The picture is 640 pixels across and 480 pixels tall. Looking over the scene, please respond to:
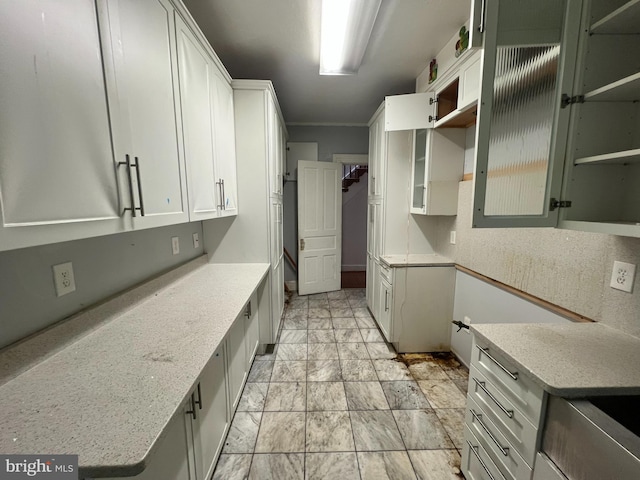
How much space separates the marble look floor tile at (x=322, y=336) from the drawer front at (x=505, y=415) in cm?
164

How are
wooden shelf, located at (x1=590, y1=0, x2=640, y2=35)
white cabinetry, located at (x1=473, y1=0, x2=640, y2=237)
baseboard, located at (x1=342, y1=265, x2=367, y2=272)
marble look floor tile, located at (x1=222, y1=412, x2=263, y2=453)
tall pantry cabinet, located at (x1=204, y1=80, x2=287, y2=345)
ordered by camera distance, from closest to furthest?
wooden shelf, located at (x1=590, y1=0, x2=640, y2=35)
white cabinetry, located at (x1=473, y1=0, x2=640, y2=237)
marble look floor tile, located at (x1=222, y1=412, x2=263, y2=453)
tall pantry cabinet, located at (x1=204, y1=80, x2=287, y2=345)
baseboard, located at (x1=342, y1=265, x2=367, y2=272)

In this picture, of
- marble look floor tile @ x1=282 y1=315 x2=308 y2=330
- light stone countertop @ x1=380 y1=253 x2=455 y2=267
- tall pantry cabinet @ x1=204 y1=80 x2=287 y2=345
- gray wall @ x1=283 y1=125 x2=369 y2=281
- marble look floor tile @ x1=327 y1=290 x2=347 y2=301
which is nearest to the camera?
tall pantry cabinet @ x1=204 y1=80 x2=287 y2=345

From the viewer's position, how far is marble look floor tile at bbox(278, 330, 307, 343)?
2.74m

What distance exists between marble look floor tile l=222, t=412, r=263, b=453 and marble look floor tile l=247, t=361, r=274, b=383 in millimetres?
350

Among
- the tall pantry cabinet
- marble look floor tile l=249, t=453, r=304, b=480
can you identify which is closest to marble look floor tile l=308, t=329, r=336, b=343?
the tall pantry cabinet

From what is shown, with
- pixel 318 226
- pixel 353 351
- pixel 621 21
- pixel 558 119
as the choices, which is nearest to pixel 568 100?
pixel 558 119

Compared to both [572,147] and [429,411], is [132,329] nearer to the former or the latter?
[429,411]

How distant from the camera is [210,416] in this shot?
127 cm

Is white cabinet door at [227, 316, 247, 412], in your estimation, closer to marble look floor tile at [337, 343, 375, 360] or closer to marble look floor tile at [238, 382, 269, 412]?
marble look floor tile at [238, 382, 269, 412]

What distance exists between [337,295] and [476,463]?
2.92 metres

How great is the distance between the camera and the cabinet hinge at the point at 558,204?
118 centimetres

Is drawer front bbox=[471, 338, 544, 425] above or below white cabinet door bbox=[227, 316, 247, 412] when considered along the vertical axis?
above

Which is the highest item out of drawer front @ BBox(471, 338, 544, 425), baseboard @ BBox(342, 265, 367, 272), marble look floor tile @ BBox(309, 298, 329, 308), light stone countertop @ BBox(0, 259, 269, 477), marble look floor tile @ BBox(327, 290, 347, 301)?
light stone countertop @ BBox(0, 259, 269, 477)

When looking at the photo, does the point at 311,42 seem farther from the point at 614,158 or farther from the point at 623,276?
the point at 623,276
